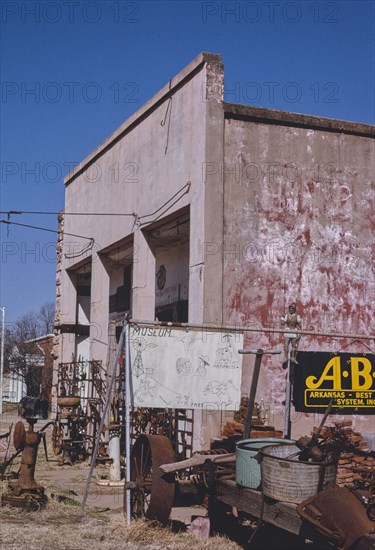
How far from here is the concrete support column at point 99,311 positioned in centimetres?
1969

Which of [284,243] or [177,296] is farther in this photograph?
[177,296]

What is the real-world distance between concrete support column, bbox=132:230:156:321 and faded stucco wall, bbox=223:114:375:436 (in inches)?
126

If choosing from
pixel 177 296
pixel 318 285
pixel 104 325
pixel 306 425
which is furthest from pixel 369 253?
pixel 104 325

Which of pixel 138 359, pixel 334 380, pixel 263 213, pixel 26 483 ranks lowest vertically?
pixel 26 483

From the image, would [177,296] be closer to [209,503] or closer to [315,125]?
[315,125]

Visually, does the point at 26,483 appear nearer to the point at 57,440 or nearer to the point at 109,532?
the point at 109,532

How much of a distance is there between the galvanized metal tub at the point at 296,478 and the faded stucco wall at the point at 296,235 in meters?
5.57

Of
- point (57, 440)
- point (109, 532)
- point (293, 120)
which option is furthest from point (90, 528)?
point (57, 440)

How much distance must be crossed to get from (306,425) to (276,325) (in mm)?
1866

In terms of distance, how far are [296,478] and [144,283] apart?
9.23m

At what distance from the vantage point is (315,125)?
1473 centimetres

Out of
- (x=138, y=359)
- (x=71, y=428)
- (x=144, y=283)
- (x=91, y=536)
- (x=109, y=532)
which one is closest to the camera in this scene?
(x=91, y=536)

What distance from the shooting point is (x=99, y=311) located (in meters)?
19.9

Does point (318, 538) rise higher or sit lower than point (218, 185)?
lower
